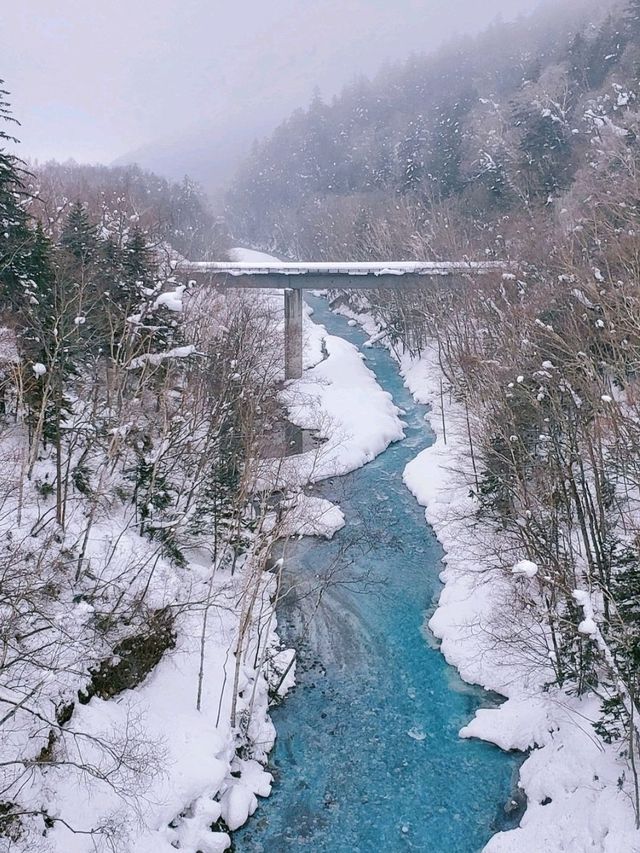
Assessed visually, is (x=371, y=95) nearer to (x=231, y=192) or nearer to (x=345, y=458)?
(x=231, y=192)

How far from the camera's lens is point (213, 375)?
2775 cm

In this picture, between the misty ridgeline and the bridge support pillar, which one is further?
the bridge support pillar

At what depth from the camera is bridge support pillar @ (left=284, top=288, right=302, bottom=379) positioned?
46531 mm

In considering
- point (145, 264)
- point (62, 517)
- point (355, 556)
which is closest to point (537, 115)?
point (145, 264)

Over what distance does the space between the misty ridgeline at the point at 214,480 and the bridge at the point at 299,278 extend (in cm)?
360

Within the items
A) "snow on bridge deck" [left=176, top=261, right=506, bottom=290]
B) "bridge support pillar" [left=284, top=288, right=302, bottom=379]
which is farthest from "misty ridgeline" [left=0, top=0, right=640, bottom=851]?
"bridge support pillar" [left=284, top=288, right=302, bottom=379]

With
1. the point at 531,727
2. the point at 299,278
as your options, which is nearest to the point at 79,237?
the point at 299,278

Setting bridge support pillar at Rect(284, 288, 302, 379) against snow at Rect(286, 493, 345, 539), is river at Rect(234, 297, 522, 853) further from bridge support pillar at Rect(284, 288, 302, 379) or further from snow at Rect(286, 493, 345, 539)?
bridge support pillar at Rect(284, 288, 302, 379)

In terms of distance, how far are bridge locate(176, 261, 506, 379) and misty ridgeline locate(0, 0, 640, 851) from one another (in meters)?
3.60

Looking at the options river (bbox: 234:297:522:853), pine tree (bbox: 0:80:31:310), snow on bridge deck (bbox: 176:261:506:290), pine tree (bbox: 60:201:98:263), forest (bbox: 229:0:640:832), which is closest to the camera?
river (bbox: 234:297:522:853)

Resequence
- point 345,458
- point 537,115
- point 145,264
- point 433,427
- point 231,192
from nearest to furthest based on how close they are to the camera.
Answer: point 145,264 → point 345,458 → point 433,427 → point 537,115 → point 231,192

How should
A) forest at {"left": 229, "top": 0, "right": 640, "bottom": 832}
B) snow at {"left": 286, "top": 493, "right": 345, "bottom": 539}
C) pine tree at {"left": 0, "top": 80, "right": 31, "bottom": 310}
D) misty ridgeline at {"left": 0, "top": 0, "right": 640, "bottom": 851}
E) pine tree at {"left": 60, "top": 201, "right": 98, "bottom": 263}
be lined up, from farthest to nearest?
pine tree at {"left": 60, "top": 201, "right": 98, "bottom": 263} → snow at {"left": 286, "top": 493, "right": 345, "bottom": 539} → pine tree at {"left": 0, "top": 80, "right": 31, "bottom": 310} → forest at {"left": 229, "top": 0, "right": 640, "bottom": 832} → misty ridgeline at {"left": 0, "top": 0, "right": 640, "bottom": 851}

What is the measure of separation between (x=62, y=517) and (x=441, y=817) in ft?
42.6

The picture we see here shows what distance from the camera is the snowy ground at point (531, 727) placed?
13625mm
